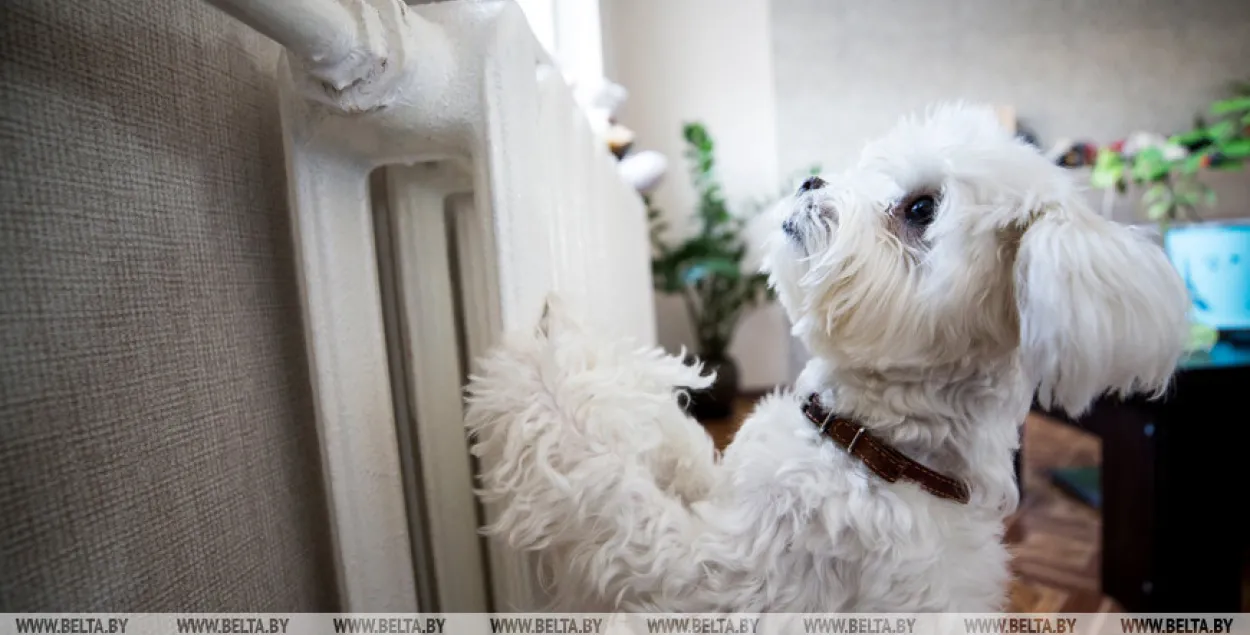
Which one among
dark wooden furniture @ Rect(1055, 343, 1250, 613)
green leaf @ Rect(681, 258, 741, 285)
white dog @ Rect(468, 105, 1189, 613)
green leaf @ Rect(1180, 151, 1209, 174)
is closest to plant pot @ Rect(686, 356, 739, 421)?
green leaf @ Rect(681, 258, 741, 285)

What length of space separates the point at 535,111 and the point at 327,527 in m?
0.47

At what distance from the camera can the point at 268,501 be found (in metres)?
0.53

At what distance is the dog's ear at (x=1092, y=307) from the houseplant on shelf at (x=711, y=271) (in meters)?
2.06

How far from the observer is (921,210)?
595mm

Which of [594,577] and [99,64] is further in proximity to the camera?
[594,577]

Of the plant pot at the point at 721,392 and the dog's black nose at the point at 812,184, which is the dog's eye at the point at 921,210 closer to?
the dog's black nose at the point at 812,184

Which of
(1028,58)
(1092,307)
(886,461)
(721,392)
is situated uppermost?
(1028,58)

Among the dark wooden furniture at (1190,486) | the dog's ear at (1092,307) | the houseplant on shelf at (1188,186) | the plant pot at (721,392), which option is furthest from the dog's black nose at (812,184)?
the plant pot at (721,392)

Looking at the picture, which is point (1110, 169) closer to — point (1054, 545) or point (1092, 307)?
point (1054, 545)

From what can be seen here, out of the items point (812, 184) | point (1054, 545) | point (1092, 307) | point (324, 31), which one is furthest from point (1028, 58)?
point (324, 31)

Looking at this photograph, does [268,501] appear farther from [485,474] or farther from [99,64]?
[99,64]

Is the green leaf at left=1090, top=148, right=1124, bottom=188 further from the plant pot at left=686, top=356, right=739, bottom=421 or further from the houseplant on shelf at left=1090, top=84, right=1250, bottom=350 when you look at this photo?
the plant pot at left=686, top=356, right=739, bottom=421

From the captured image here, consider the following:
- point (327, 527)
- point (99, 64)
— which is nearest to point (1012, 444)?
point (327, 527)

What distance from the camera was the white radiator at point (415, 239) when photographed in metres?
0.45
